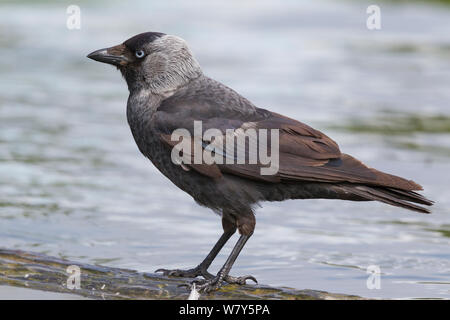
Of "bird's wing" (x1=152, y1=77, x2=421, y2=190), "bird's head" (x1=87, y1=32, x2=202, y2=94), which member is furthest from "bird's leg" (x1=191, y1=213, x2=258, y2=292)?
"bird's head" (x1=87, y1=32, x2=202, y2=94)

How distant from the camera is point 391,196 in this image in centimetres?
617

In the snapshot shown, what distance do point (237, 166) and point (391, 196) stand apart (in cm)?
A: 106

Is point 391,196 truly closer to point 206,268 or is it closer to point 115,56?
point 206,268

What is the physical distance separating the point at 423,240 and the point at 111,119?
5.79 meters

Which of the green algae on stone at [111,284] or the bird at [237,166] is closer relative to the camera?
the green algae on stone at [111,284]

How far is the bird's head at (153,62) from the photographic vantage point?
22.1ft

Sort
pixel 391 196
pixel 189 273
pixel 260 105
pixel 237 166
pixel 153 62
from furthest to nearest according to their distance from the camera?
pixel 260 105 → pixel 153 62 → pixel 189 273 → pixel 237 166 → pixel 391 196

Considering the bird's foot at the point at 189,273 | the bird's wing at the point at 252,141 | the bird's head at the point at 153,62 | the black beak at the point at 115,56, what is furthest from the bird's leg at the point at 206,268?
the black beak at the point at 115,56

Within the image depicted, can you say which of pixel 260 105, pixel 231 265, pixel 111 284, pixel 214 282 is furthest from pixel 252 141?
pixel 260 105

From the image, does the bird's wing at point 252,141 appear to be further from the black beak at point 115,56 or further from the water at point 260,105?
the water at point 260,105

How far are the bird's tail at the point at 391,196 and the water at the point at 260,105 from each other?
818 mm

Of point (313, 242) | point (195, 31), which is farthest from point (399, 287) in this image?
point (195, 31)

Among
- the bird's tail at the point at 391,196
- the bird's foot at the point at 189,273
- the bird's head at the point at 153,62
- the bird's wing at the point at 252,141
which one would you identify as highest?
the bird's head at the point at 153,62

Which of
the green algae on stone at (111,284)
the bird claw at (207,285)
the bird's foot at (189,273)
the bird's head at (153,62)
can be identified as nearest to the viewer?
the green algae on stone at (111,284)
